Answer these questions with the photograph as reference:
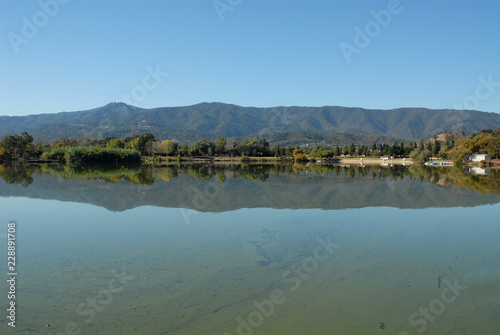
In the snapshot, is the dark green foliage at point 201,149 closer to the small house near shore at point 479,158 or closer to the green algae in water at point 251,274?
the small house near shore at point 479,158

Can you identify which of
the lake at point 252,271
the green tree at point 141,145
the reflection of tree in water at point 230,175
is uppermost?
the green tree at point 141,145

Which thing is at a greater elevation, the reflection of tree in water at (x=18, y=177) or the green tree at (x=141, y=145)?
the green tree at (x=141, y=145)

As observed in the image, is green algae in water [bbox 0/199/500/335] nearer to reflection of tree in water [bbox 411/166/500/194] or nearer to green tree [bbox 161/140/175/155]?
reflection of tree in water [bbox 411/166/500/194]

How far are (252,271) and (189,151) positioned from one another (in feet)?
328

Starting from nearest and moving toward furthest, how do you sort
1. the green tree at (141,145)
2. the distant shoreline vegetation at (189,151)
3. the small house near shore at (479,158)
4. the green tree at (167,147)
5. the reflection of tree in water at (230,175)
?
the reflection of tree in water at (230,175)
the distant shoreline vegetation at (189,151)
the small house near shore at (479,158)
the green tree at (141,145)
the green tree at (167,147)

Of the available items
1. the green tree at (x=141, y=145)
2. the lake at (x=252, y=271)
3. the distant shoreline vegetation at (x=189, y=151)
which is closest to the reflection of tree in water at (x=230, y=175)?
the lake at (x=252, y=271)

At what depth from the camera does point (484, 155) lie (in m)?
72.0

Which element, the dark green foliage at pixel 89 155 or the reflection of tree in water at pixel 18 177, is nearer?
the reflection of tree in water at pixel 18 177

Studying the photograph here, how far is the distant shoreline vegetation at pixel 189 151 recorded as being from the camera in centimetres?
6962

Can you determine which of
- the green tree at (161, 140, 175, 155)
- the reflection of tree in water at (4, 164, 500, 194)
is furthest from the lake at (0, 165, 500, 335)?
the green tree at (161, 140, 175, 155)

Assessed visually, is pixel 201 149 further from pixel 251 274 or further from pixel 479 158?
pixel 251 274

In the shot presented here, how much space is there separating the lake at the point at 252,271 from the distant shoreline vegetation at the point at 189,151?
5958 centimetres

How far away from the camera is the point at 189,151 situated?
105250 mm

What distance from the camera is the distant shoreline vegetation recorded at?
69625 mm
